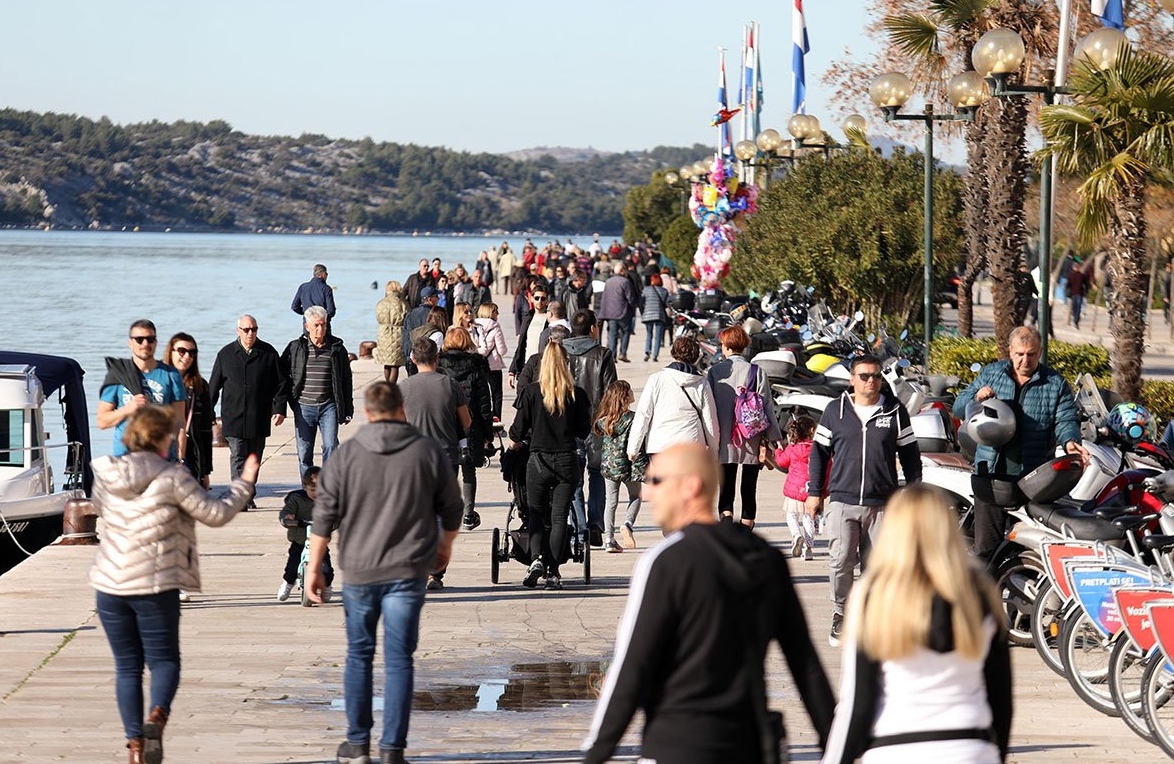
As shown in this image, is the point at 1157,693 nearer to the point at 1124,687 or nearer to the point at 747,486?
the point at 1124,687

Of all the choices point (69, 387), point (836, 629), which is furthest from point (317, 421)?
point (836, 629)

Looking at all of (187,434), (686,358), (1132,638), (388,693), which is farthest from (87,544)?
(1132,638)

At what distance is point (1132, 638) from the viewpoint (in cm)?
745

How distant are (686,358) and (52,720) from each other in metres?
5.34

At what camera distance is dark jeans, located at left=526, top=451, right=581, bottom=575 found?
1120 cm

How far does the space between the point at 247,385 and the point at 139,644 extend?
7.19m

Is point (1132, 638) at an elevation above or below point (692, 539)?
below

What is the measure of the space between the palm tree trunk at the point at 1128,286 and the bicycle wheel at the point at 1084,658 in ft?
29.1

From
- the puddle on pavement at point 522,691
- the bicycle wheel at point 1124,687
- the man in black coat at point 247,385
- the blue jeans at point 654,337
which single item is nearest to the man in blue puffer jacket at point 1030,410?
the bicycle wheel at point 1124,687

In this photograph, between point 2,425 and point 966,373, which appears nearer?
point 2,425

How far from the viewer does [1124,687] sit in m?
7.93

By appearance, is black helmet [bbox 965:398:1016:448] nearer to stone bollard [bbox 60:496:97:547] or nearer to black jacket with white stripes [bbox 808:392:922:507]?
black jacket with white stripes [bbox 808:392:922:507]

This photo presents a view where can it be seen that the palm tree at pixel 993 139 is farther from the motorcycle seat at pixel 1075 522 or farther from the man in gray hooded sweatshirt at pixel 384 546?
the man in gray hooded sweatshirt at pixel 384 546

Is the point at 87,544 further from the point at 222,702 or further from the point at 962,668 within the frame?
the point at 962,668
